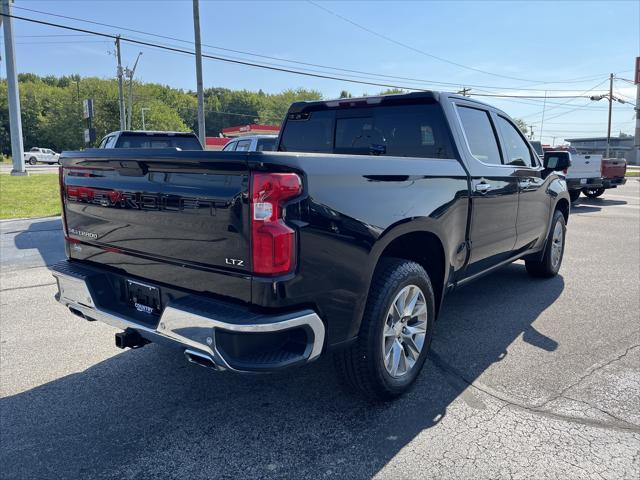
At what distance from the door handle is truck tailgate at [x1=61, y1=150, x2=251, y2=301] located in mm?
2259

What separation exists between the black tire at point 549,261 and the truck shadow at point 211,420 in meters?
2.15

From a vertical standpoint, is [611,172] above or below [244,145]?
below

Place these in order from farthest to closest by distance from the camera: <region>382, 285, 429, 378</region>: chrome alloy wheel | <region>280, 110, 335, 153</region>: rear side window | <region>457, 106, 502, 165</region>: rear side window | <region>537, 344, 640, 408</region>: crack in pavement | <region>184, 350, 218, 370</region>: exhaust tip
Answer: <region>280, 110, 335, 153</region>: rear side window → <region>457, 106, 502, 165</region>: rear side window → <region>537, 344, 640, 408</region>: crack in pavement → <region>382, 285, 429, 378</region>: chrome alloy wheel → <region>184, 350, 218, 370</region>: exhaust tip

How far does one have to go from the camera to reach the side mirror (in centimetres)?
534

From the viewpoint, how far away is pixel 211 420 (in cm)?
294

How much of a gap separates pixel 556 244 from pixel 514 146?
186 cm

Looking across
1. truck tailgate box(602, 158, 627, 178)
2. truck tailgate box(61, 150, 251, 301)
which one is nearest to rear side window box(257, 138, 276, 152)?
truck tailgate box(61, 150, 251, 301)

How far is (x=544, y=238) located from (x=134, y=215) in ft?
15.3

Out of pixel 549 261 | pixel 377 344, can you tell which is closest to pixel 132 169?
pixel 377 344

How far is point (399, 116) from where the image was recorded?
4062 mm

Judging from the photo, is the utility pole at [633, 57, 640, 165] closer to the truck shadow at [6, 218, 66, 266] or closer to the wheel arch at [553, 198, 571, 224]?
the wheel arch at [553, 198, 571, 224]

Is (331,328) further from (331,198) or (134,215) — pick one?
(134,215)

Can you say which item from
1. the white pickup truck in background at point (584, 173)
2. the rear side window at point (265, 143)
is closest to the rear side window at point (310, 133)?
the rear side window at point (265, 143)

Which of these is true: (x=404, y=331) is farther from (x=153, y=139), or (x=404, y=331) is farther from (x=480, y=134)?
(x=153, y=139)
